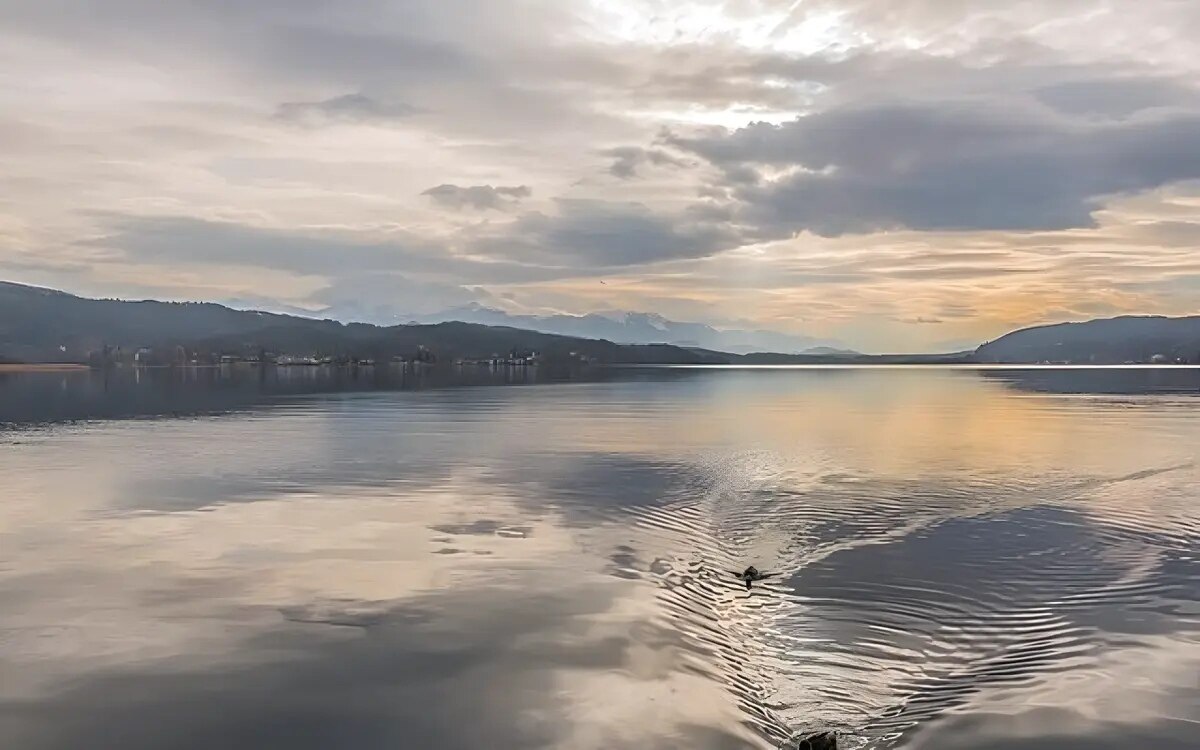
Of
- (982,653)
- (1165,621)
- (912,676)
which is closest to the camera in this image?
(912,676)

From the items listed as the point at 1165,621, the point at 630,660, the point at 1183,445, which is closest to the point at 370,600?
the point at 630,660

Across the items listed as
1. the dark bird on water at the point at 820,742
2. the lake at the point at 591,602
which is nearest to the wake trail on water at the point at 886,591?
the lake at the point at 591,602

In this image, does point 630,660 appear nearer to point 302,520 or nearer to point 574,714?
point 574,714

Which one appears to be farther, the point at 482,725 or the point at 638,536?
the point at 638,536

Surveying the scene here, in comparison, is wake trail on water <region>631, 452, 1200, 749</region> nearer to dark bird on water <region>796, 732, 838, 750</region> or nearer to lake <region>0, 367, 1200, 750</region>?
lake <region>0, 367, 1200, 750</region>

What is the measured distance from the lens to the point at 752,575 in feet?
73.1

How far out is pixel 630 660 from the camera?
15953 millimetres

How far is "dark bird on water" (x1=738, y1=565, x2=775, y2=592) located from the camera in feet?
72.0

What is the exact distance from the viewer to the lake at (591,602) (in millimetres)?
13305

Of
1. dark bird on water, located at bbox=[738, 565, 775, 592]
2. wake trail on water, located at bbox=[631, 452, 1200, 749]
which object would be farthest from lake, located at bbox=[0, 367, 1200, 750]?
dark bird on water, located at bbox=[738, 565, 775, 592]

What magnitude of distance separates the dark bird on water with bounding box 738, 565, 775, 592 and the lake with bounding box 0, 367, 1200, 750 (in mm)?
477

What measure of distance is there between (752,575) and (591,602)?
4832 mm

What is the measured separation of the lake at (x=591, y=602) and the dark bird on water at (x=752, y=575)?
18.8 inches

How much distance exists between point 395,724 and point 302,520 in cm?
1668
